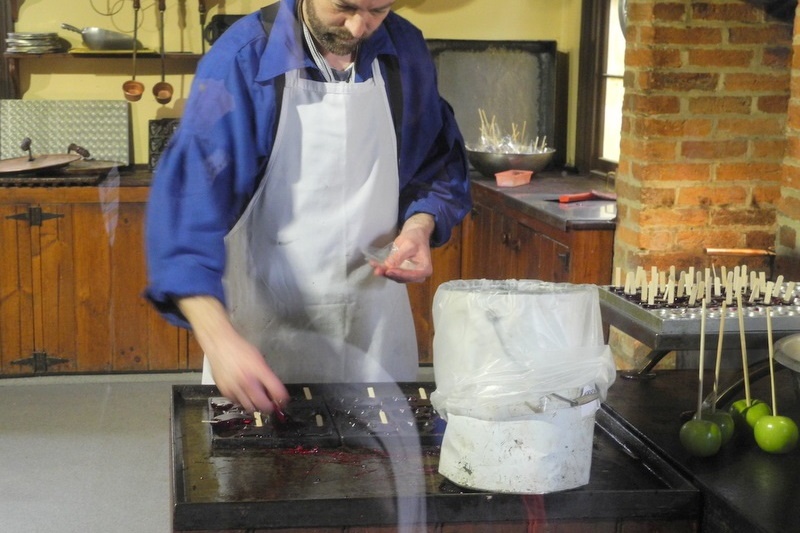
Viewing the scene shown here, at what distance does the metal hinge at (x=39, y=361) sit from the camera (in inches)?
89.7

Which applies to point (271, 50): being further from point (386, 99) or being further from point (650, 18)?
point (650, 18)

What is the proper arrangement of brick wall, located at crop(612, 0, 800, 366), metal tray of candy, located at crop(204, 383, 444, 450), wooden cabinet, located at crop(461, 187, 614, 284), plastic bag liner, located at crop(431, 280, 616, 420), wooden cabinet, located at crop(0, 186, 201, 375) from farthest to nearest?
wooden cabinet, located at crop(0, 186, 201, 375), wooden cabinet, located at crop(461, 187, 614, 284), brick wall, located at crop(612, 0, 800, 366), metal tray of candy, located at crop(204, 383, 444, 450), plastic bag liner, located at crop(431, 280, 616, 420)

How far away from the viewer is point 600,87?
2.15 m

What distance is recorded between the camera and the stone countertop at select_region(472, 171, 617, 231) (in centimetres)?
180

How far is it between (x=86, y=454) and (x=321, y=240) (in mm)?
1218

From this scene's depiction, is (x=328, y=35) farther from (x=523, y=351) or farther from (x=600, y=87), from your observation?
(x=600, y=87)

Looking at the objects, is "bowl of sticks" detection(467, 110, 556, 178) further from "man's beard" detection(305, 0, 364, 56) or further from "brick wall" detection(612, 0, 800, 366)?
"man's beard" detection(305, 0, 364, 56)

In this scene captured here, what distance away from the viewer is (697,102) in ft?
5.65

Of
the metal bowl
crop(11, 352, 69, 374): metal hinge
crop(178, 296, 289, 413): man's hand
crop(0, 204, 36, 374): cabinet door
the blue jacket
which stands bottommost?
crop(11, 352, 69, 374): metal hinge

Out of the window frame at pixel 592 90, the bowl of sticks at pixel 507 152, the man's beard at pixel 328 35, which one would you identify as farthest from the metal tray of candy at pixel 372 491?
the window frame at pixel 592 90

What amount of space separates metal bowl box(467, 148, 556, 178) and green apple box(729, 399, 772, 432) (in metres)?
0.98

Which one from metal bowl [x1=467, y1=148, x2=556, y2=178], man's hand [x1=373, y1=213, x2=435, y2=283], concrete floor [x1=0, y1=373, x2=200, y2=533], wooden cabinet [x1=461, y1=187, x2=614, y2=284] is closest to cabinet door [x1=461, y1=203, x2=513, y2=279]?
wooden cabinet [x1=461, y1=187, x2=614, y2=284]

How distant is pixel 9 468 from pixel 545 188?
1100 mm

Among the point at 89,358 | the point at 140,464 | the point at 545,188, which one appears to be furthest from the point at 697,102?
the point at 89,358
